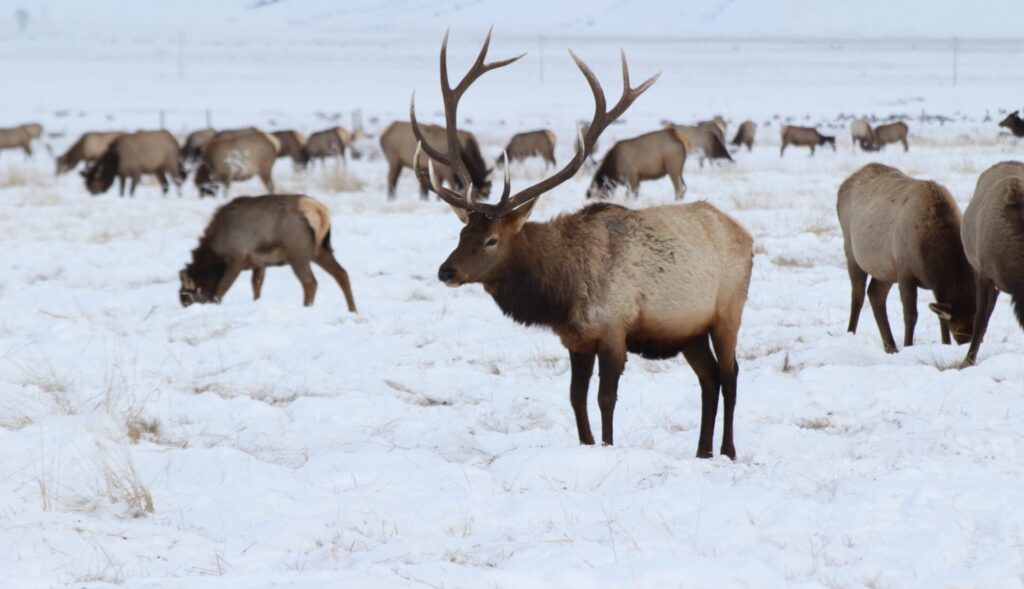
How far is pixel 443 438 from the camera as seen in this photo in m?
5.96

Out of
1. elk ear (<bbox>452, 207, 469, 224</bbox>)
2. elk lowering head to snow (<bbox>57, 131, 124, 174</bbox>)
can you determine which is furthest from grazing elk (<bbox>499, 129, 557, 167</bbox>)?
elk ear (<bbox>452, 207, 469, 224</bbox>)

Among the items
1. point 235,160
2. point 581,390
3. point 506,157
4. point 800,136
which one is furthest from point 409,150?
point 800,136

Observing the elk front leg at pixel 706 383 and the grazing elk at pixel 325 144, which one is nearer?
the elk front leg at pixel 706 383

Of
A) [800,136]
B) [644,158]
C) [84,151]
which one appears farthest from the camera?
[800,136]

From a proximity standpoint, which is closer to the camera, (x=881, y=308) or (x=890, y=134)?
(x=881, y=308)

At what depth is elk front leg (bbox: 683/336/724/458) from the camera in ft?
18.6

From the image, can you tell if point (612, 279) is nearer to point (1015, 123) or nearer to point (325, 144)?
point (1015, 123)

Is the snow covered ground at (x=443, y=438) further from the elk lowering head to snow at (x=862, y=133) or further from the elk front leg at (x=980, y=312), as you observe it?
the elk lowering head to snow at (x=862, y=133)

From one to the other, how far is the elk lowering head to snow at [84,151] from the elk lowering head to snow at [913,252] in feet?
64.9

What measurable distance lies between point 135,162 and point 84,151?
544 centimetres

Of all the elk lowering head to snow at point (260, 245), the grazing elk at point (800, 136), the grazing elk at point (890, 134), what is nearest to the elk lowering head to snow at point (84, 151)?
the elk lowering head to snow at point (260, 245)

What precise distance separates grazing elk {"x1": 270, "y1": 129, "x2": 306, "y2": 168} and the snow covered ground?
14.0m

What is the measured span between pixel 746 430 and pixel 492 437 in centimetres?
134

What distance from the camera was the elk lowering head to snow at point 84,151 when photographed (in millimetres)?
25594
